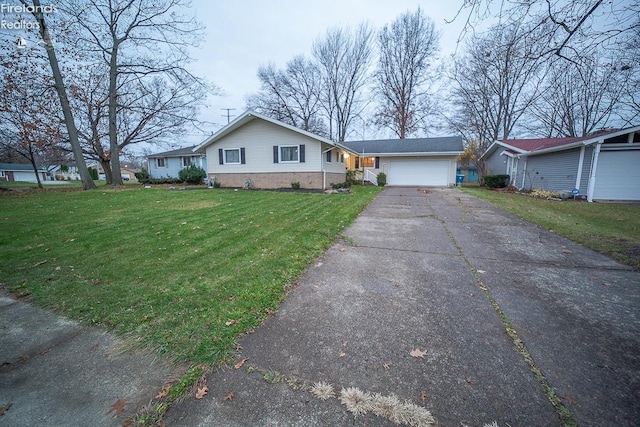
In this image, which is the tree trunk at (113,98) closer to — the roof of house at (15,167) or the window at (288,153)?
the window at (288,153)

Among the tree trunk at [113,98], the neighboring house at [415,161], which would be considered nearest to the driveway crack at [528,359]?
the neighboring house at [415,161]

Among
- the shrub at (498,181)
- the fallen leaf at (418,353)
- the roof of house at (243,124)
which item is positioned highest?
the roof of house at (243,124)

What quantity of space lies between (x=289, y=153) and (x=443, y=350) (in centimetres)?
1432

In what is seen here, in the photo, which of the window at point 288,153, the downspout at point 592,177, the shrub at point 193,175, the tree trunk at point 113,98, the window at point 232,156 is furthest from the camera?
the shrub at point 193,175

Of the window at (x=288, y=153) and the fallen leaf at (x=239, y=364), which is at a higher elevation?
the window at (x=288, y=153)

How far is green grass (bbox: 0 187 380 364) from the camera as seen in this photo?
7.80 ft

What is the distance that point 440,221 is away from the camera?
6828mm

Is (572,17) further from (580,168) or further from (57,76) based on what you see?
(57,76)

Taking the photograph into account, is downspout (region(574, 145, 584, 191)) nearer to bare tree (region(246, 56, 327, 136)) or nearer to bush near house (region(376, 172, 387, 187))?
bush near house (region(376, 172, 387, 187))

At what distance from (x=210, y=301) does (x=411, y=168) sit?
2048 cm

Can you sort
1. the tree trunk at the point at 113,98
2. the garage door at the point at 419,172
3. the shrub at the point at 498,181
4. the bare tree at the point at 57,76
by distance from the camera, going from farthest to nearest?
the garage door at the point at 419,172, the shrub at the point at 498,181, the tree trunk at the point at 113,98, the bare tree at the point at 57,76

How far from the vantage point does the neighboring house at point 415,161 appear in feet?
64.5

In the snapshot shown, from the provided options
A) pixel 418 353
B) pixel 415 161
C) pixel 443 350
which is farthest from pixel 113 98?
pixel 443 350

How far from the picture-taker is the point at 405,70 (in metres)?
26.7
